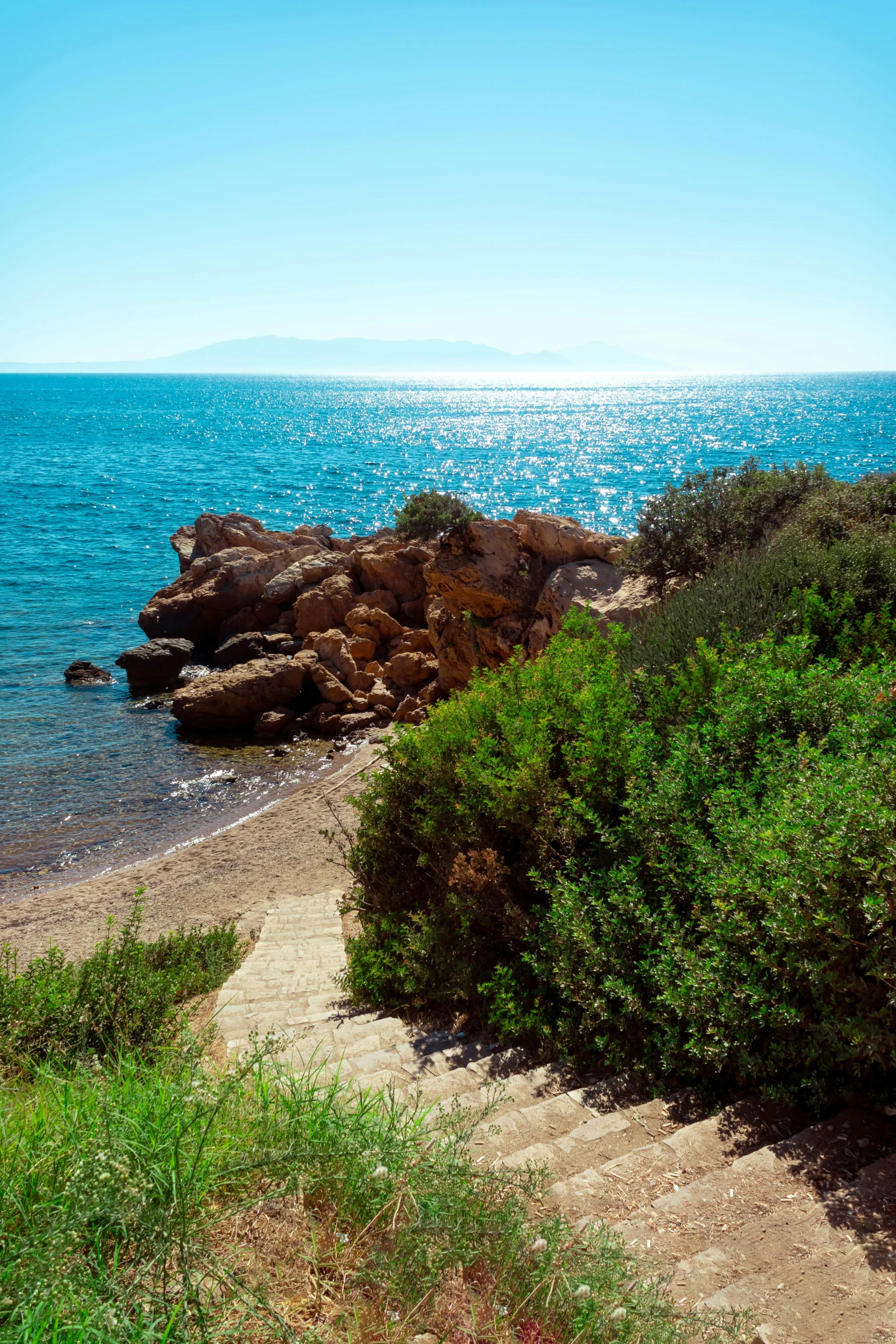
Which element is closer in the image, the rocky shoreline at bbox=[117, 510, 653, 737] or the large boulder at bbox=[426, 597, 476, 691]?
the rocky shoreline at bbox=[117, 510, 653, 737]

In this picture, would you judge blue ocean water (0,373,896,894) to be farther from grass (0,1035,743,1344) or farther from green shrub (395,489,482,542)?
grass (0,1035,743,1344)

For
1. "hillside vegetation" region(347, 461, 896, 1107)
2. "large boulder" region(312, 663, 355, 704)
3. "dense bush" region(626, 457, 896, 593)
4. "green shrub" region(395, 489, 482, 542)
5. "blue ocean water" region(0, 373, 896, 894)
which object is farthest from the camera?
"green shrub" region(395, 489, 482, 542)

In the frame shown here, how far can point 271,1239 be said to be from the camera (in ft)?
8.75

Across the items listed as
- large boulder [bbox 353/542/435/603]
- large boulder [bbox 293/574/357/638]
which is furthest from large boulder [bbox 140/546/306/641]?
large boulder [bbox 353/542/435/603]

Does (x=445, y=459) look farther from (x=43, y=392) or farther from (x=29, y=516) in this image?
(x=43, y=392)

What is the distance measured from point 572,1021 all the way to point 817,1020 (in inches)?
61.8

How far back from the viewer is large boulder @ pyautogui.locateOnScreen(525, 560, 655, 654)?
1304 centimetres

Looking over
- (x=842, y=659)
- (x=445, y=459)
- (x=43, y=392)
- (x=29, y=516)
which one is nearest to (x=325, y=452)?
(x=445, y=459)

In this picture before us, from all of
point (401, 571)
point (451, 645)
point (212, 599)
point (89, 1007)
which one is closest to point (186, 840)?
point (451, 645)

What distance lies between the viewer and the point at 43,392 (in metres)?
200

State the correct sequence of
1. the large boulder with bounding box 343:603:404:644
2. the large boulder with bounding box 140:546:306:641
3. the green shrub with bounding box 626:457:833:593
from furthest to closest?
the large boulder with bounding box 140:546:306:641
the large boulder with bounding box 343:603:404:644
the green shrub with bounding box 626:457:833:593

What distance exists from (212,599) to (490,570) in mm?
13300

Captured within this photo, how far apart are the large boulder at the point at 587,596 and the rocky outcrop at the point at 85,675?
45.3ft

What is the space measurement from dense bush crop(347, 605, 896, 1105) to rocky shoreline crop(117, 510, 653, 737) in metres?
3.55
